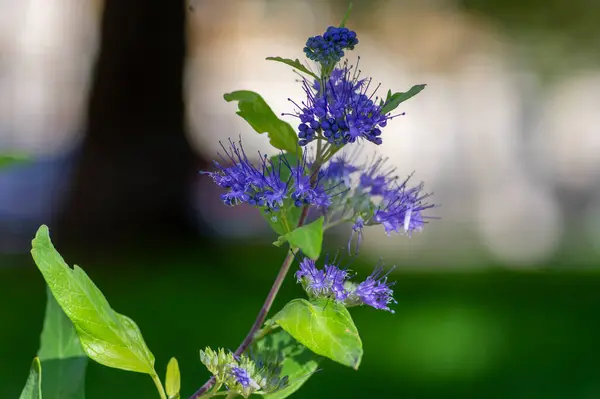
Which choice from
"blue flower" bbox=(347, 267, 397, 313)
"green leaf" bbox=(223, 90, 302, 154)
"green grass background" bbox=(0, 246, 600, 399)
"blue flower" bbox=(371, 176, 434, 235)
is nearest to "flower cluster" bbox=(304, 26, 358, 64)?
"green leaf" bbox=(223, 90, 302, 154)

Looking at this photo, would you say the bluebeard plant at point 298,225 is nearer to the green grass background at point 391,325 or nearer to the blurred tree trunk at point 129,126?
the green grass background at point 391,325

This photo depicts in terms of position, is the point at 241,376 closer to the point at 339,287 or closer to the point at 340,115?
the point at 339,287

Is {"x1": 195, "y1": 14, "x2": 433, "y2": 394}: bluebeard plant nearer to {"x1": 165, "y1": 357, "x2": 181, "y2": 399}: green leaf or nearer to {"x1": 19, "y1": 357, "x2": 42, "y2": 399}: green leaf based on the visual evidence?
{"x1": 165, "y1": 357, "x2": 181, "y2": 399}: green leaf

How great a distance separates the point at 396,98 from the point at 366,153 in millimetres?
4809

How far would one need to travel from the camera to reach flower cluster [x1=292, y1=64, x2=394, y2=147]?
128cm

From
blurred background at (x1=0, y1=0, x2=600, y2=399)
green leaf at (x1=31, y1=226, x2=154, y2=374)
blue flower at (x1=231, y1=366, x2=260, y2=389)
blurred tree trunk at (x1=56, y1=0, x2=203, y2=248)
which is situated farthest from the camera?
blurred tree trunk at (x1=56, y1=0, x2=203, y2=248)

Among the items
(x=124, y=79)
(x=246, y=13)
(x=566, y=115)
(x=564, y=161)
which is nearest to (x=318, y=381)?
(x=124, y=79)

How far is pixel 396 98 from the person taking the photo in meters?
1.29

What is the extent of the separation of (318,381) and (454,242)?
8.28 m

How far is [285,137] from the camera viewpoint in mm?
1360

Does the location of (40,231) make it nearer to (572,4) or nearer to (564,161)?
(572,4)

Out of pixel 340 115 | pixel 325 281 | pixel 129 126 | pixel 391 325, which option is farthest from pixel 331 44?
pixel 129 126

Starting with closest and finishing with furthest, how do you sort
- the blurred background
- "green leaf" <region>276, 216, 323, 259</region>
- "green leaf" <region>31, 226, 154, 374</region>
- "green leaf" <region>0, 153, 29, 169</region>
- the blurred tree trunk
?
"green leaf" <region>276, 216, 323, 259</region> → "green leaf" <region>31, 226, 154, 374</region> → "green leaf" <region>0, 153, 29, 169</region> → the blurred background → the blurred tree trunk

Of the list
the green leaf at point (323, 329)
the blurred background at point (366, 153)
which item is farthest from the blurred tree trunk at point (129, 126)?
the green leaf at point (323, 329)
